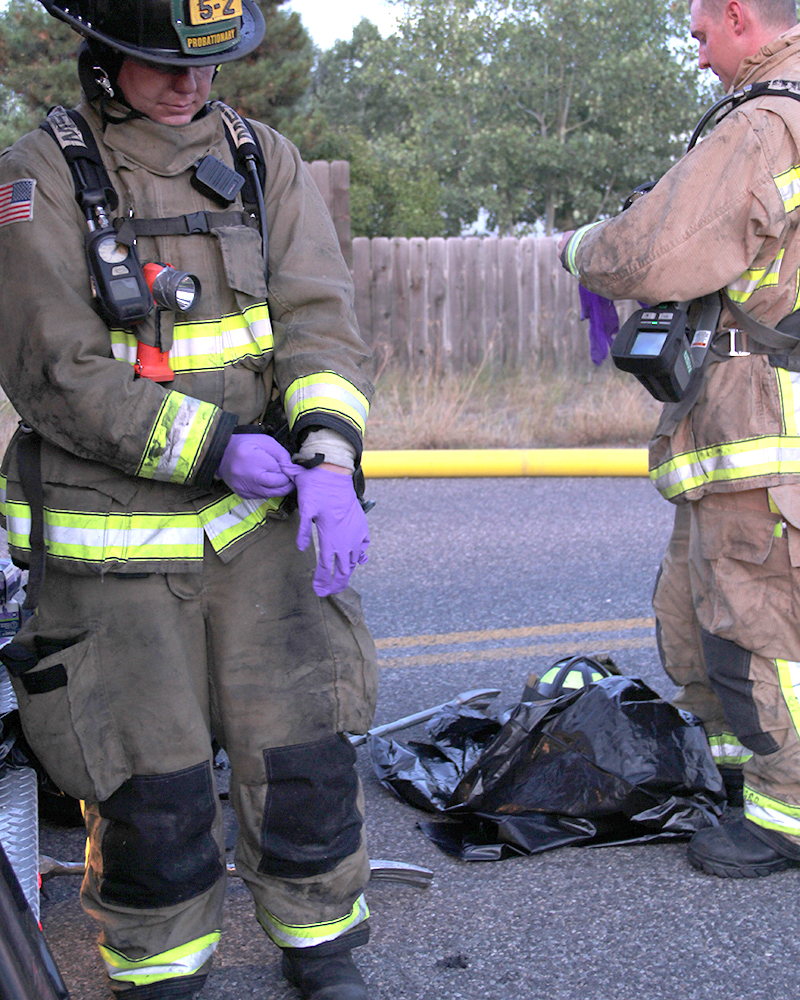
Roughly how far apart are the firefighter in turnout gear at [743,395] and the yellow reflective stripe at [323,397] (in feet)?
2.91

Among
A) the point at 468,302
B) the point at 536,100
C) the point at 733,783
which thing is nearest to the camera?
the point at 733,783

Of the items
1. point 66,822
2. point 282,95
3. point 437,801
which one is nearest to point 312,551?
point 437,801

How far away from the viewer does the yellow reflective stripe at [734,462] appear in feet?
8.25

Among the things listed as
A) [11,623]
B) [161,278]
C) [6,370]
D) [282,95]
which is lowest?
[11,623]

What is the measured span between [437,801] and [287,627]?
109 centimetres

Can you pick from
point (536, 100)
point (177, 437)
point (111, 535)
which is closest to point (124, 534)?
point (111, 535)

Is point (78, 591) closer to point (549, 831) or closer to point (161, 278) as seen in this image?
point (161, 278)

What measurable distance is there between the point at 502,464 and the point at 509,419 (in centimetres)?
187

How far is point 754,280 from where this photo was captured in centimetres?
255

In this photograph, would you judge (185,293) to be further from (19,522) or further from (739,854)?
(739,854)

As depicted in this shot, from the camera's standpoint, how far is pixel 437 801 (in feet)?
9.77

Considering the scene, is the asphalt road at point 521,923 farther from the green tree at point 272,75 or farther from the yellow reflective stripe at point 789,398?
the green tree at point 272,75

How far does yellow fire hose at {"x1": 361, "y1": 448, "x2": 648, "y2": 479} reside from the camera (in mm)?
7379

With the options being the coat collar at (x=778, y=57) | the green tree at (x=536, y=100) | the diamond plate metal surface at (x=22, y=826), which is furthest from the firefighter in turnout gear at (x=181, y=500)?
the green tree at (x=536, y=100)
